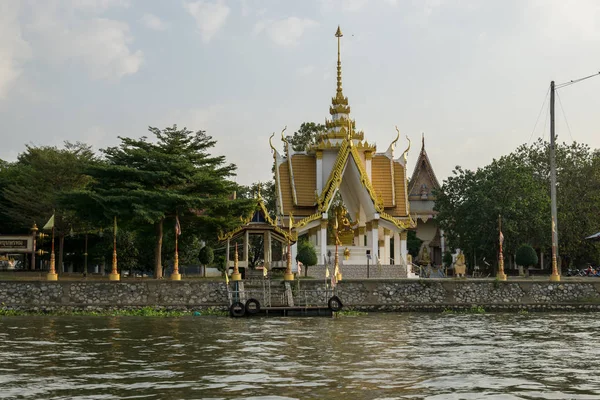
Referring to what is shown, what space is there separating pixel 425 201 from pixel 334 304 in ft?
178

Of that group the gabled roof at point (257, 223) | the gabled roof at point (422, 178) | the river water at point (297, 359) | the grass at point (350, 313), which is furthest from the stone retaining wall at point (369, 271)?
the gabled roof at point (422, 178)

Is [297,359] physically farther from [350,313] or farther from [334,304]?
[350,313]

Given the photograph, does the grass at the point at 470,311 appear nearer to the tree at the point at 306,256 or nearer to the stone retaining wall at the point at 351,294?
the stone retaining wall at the point at 351,294

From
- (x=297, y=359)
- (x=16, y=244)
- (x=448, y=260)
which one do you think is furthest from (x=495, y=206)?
(x=297, y=359)

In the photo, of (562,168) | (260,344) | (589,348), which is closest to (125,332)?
(260,344)

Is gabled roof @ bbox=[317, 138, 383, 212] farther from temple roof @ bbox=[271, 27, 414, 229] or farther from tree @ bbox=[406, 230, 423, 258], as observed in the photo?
tree @ bbox=[406, 230, 423, 258]

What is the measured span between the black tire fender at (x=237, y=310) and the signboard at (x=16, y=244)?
11.3 m

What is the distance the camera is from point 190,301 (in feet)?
120

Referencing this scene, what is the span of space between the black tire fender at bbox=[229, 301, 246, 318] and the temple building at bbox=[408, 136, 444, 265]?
52.7m

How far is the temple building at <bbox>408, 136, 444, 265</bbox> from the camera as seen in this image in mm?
84875

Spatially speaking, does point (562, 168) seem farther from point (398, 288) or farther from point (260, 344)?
point (260, 344)

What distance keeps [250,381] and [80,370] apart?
3.98 m

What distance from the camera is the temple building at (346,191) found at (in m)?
47.7

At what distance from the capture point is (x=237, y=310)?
3331 cm
